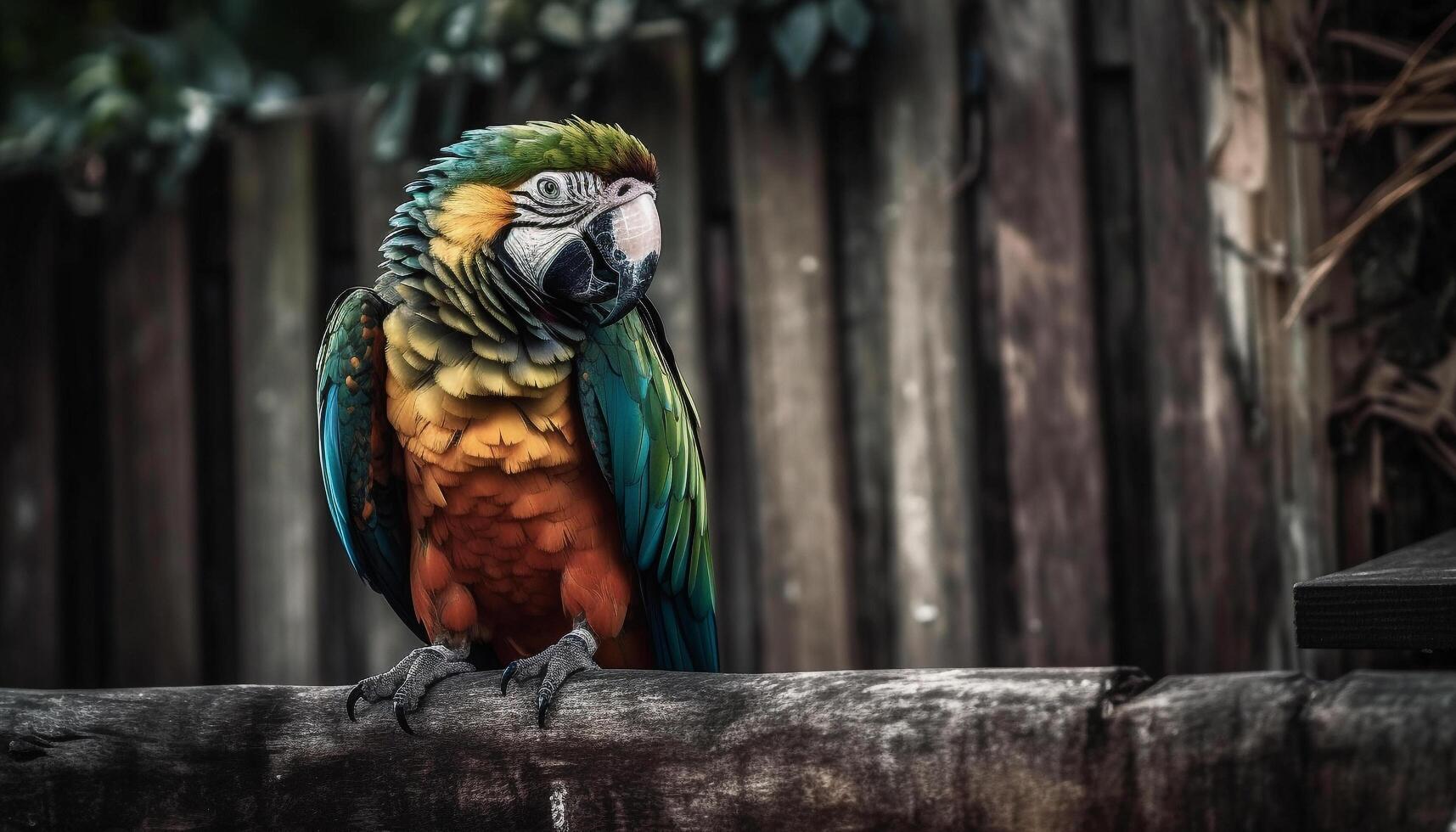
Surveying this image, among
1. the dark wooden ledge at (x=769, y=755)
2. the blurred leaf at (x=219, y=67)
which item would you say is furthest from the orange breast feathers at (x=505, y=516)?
the blurred leaf at (x=219, y=67)

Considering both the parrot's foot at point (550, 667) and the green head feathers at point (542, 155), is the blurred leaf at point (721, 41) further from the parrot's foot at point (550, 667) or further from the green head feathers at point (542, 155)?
the parrot's foot at point (550, 667)

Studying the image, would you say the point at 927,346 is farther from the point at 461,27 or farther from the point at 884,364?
the point at 461,27

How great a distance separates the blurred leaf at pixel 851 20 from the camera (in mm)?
2758

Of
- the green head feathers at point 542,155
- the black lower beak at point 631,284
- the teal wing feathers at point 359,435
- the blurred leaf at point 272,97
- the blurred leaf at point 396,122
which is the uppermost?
the blurred leaf at point 272,97

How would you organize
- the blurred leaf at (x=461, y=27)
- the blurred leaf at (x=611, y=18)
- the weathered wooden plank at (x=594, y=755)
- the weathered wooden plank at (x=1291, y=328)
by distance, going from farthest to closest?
the blurred leaf at (x=461, y=27), the blurred leaf at (x=611, y=18), the weathered wooden plank at (x=1291, y=328), the weathered wooden plank at (x=594, y=755)

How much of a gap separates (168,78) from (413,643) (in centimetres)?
159

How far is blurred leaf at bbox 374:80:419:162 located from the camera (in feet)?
10.5

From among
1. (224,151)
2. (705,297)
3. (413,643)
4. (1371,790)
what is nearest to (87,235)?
(224,151)

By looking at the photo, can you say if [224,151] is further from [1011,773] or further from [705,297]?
[1011,773]

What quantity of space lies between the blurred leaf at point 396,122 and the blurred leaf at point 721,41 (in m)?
0.77

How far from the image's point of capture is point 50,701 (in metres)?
1.84

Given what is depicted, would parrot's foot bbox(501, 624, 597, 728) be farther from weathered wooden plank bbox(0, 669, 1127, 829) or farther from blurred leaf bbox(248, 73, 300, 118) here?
blurred leaf bbox(248, 73, 300, 118)

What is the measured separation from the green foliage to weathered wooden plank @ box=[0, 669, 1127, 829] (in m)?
1.56

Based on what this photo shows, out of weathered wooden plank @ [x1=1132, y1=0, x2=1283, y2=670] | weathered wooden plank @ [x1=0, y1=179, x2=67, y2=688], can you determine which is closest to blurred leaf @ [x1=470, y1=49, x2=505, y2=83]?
weathered wooden plank @ [x1=0, y1=179, x2=67, y2=688]
